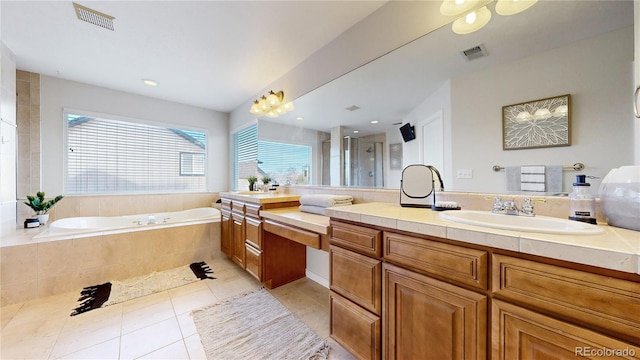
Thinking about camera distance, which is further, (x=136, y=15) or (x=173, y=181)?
(x=173, y=181)

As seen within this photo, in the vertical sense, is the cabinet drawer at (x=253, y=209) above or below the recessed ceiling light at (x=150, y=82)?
below

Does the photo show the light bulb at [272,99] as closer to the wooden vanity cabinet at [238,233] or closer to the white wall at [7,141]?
the wooden vanity cabinet at [238,233]

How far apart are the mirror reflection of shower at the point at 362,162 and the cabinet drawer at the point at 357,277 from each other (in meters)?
0.74

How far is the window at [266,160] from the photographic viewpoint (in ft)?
8.79

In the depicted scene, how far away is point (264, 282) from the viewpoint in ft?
7.34

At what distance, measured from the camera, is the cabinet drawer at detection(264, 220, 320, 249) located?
1516 mm

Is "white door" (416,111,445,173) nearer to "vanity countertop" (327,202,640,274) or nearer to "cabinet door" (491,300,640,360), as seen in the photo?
"vanity countertop" (327,202,640,274)

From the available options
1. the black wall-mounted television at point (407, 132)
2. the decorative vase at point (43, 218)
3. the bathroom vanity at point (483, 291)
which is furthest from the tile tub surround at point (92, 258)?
the black wall-mounted television at point (407, 132)

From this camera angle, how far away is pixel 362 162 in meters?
1.93

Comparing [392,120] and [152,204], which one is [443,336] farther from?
[152,204]

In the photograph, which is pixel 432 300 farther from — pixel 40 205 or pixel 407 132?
pixel 40 205

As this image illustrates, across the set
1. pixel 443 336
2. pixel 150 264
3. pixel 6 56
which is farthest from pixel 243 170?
pixel 443 336

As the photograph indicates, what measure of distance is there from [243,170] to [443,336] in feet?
11.6

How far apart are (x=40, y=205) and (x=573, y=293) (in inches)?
174
